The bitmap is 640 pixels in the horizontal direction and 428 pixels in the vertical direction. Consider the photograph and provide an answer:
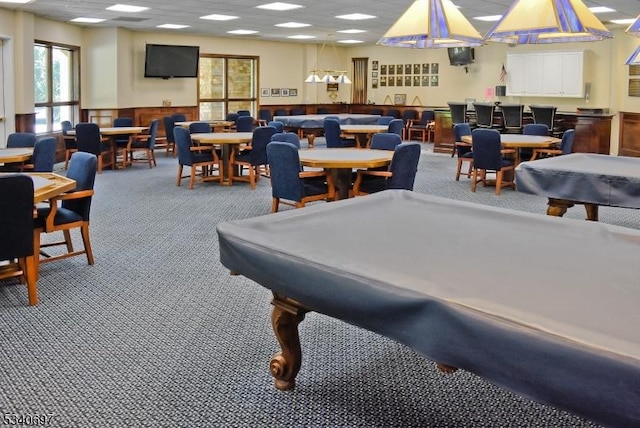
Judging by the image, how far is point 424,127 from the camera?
53.0ft

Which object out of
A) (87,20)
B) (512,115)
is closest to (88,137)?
(87,20)

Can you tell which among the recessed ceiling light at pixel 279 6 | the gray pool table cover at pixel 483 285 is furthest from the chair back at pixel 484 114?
the gray pool table cover at pixel 483 285

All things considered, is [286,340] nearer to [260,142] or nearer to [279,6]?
[260,142]

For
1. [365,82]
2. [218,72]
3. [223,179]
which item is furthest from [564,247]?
[365,82]

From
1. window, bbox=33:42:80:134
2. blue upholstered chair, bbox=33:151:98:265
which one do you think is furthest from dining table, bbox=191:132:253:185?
window, bbox=33:42:80:134

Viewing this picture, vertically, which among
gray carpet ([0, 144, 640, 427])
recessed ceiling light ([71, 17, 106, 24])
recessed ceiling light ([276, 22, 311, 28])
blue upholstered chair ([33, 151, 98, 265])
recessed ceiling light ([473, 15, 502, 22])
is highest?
recessed ceiling light ([276, 22, 311, 28])

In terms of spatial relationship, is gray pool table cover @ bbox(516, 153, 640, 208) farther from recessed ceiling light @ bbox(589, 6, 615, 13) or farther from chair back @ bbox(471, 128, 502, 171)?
recessed ceiling light @ bbox(589, 6, 615, 13)

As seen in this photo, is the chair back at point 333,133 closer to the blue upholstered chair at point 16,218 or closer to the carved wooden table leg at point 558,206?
the carved wooden table leg at point 558,206

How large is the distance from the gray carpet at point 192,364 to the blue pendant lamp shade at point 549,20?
2037 millimetres

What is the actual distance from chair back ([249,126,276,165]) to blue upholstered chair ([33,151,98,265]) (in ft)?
11.7

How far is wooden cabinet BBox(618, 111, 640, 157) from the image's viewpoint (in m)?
12.9

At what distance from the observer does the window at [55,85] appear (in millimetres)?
11727

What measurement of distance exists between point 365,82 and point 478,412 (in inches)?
643

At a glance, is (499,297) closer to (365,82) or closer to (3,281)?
(3,281)
